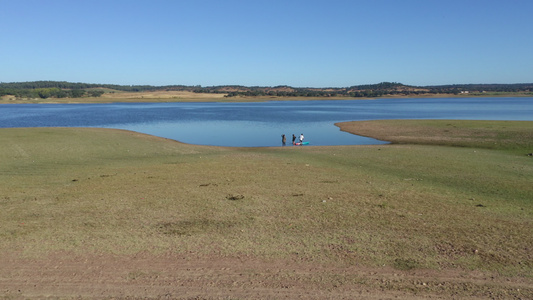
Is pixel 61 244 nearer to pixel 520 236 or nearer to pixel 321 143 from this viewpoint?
pixel 520 236

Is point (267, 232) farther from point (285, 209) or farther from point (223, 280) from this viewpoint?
point (223, 280)

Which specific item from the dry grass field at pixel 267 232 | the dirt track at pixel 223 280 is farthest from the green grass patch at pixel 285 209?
the dirt track at pixel 223 280

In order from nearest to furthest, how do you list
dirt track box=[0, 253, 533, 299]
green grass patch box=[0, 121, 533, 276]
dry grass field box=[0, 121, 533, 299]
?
dirt track box=[0, 253, 533, 299] < dry grass field box=[0, 121, 533, 299] < green grass patch box=[0, 121, 533, 276]

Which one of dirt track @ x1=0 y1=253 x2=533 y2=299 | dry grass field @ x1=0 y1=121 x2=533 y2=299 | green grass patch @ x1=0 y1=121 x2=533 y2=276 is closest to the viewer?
dirt track @ x1=0 y1=253 x2=533 y2=299

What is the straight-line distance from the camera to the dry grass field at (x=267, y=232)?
8008mm

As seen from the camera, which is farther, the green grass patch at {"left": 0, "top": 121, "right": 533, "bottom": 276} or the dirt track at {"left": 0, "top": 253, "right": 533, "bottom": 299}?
the green grass patch at {"left": 0, "top": 121, "right": 533, "bottom": 276}

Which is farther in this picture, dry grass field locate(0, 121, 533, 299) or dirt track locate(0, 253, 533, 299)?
dry grass field locate(0, 121, 533, 299)

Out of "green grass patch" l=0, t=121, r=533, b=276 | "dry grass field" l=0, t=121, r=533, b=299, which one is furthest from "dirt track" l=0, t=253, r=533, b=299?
"green grass patch" l=0, t=121, r=533, b=276

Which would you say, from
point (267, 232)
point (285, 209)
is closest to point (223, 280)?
point (267, 232)

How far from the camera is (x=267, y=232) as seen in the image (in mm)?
11062

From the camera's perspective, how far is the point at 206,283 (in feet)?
26.6

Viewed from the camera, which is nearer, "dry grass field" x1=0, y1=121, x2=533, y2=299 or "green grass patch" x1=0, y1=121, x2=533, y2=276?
"dry grass field" x1=0, y1=121, x2=533, y2=299

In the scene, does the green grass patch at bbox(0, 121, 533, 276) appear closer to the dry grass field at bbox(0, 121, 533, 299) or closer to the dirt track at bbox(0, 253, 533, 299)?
the dry grass field at bbox(0, 121, 533, 299)

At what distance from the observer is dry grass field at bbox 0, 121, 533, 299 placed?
8.01m
